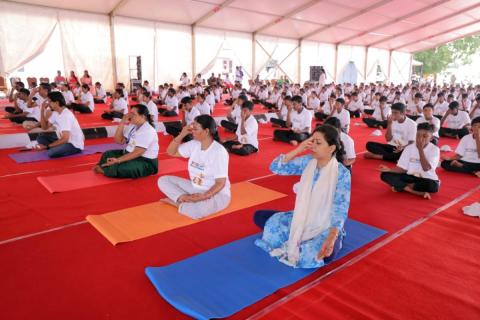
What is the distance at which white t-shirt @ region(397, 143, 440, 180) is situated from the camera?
13.6 feet

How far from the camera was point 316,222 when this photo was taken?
2.49 m

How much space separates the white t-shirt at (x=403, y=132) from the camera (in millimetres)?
5820

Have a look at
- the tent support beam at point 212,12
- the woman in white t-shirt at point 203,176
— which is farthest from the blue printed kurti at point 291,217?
the tent support beam at point 212,12

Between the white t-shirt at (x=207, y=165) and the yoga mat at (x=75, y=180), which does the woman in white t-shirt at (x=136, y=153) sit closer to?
the yoga mat at (x=75, y=180)

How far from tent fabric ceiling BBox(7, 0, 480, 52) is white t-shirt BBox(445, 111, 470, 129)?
28.9ft

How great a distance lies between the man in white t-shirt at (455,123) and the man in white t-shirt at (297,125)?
3206mm

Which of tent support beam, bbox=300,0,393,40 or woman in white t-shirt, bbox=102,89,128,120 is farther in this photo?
tent support beam, bbox=300,0,393,40

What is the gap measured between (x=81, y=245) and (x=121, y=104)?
7065 mm

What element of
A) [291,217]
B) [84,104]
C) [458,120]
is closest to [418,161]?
[291,217]

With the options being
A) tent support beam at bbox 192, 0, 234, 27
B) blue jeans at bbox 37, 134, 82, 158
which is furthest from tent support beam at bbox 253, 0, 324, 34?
blue jeans at bbox 37, 134, 82, 158

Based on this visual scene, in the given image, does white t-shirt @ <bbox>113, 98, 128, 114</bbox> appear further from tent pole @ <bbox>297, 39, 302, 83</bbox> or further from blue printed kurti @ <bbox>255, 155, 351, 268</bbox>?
tent pole @ <bbox>297, 39, 302, 83</bbox>

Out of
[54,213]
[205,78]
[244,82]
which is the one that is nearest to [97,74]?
[205,78]

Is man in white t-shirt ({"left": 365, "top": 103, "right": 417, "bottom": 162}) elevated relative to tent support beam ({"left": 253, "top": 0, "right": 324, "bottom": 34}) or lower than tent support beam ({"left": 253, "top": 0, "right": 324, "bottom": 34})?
lower

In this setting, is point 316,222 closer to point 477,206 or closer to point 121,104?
point 477,206
